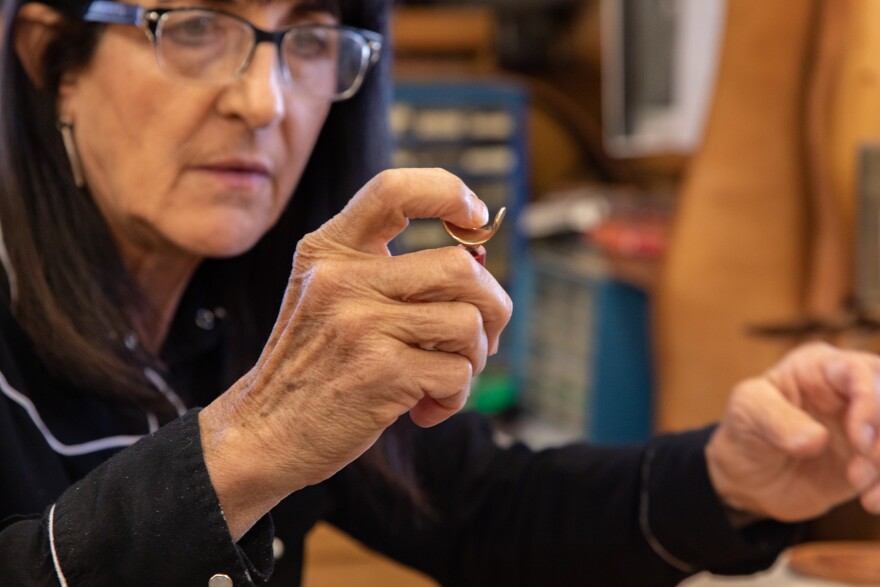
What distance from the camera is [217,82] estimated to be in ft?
2.21

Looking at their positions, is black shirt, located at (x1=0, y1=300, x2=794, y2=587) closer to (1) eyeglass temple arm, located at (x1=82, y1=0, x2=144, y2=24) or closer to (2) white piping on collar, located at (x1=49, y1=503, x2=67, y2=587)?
(2) white piping on collar, located at (x1=49, y1=503, x2=67, y2=587)

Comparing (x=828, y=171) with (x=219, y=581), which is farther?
(x=828, y=171)

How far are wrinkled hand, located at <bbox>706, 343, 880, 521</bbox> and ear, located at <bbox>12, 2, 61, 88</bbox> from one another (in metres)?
0.58

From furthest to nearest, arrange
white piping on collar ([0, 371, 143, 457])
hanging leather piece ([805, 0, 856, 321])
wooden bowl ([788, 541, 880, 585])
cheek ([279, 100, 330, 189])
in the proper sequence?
hanging leather piece ([805, 0, 856, 321]) → wooden bowl ([788, 541, 880, 585]) → cheek ([279, 100, 330, 189]) → white piping on collar ([0, 371, 143, 457])

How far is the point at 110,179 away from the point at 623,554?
0.53 meters

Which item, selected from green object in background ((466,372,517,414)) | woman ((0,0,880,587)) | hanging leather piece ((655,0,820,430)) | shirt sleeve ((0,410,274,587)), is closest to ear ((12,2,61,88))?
woman ((0,0,880,587))

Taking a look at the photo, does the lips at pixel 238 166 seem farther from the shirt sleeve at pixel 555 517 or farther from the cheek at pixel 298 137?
the shirt sleeve at pixel 555 517

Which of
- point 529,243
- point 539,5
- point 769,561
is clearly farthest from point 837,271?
point 539,5

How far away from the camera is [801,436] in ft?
2.34

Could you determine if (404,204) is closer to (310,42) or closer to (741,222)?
(310,42)

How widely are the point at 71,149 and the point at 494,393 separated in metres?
1.12

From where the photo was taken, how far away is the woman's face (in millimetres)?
671

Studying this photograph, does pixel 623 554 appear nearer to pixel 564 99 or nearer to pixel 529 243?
pixel 529 243

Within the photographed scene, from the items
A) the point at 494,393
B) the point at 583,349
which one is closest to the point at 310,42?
the point at 583,349
